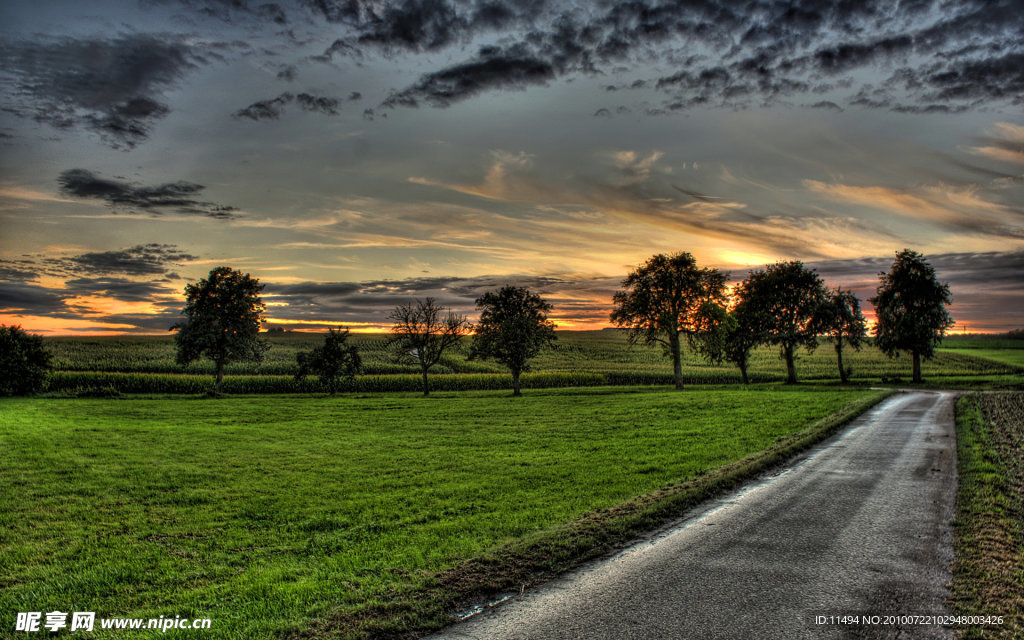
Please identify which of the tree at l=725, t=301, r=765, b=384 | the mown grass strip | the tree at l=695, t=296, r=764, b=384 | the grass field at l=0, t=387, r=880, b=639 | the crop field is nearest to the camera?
the mown grass strip

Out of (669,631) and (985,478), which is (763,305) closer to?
(985,478)

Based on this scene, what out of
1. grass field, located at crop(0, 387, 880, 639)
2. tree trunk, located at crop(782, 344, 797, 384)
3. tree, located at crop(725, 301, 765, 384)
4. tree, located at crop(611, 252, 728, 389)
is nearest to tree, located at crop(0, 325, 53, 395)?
grass field, located at crop(0, 387, 880, 639)

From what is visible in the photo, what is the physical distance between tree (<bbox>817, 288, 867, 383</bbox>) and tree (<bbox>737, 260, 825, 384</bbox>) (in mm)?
894

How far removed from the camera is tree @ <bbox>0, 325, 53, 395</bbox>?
167ft

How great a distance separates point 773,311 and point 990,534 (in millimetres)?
55272

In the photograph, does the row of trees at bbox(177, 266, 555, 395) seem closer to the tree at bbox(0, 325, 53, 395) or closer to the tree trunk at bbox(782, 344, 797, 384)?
the tree at bbox(0, 325, 53, 395)

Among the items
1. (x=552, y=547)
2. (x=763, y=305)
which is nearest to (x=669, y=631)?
(x=552, y=547)

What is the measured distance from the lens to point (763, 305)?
59.5 m

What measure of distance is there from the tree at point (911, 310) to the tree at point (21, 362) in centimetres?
8627

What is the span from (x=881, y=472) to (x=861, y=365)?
7363cm

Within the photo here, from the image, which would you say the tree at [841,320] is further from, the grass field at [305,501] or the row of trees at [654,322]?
the grass field at [305,501]

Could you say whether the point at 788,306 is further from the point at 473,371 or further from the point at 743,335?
the point at 473,371

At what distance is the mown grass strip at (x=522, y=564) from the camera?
6.05 meters

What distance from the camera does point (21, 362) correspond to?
169ft
